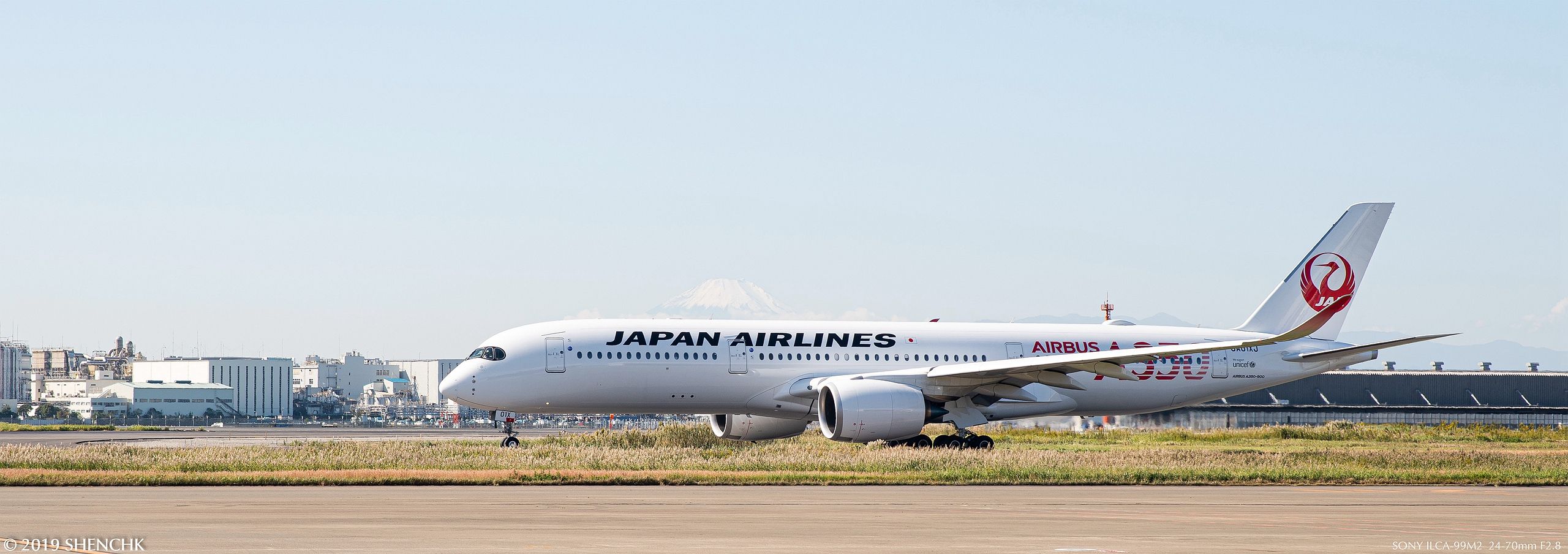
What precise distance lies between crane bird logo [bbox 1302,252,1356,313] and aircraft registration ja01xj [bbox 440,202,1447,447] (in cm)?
162

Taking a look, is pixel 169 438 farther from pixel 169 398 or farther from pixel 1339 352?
pixel 169 398

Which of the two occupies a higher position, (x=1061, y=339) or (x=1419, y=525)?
(x=1061, y=339)

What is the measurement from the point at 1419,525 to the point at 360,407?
628 feet

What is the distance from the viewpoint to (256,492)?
67.5ft

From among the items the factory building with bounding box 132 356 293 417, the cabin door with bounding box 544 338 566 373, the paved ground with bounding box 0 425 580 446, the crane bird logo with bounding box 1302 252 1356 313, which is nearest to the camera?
the cabin door with bounding box 544 338 566 373

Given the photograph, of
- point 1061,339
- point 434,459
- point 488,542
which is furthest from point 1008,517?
point 1061,339

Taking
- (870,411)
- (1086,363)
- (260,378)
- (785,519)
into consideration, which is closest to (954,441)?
(870,411)

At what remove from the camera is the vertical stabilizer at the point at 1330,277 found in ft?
130

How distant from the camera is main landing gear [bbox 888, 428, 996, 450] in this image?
112 feet

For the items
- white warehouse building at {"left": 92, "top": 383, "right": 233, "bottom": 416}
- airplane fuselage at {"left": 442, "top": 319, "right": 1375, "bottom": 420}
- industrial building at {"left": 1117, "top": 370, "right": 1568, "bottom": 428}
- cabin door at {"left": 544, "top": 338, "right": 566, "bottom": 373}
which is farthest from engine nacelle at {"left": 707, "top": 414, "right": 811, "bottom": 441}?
white warehouse building at {"left": 92, "top": 383, "right": 233, "bottom": 416}

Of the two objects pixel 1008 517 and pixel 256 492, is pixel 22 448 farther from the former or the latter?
pixel 1008 517

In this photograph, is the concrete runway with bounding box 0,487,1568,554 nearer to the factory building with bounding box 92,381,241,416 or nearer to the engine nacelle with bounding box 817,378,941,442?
the engine nacelle with bounding box 817,378,941,442

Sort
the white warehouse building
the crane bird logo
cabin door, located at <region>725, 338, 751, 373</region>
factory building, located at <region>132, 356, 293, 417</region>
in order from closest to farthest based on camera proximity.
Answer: cabin door, located at <region>725, 338, 751, 373</region> < the crane bird logo < the white warehouse building < factory building, located at <region>132, 356, 293, 417</region>

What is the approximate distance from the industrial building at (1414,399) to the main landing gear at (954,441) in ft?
166
